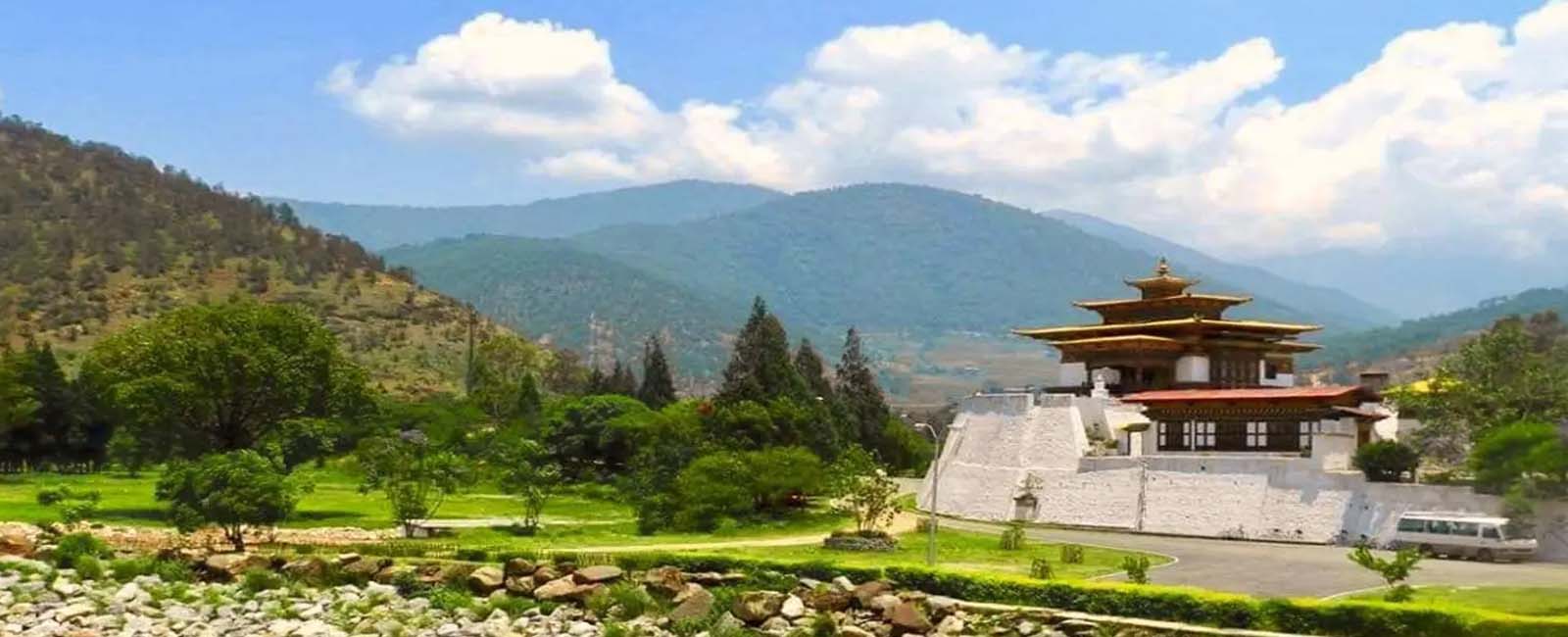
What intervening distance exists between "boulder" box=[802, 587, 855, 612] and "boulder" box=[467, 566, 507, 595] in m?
8.79

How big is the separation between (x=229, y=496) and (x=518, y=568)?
34.6ft

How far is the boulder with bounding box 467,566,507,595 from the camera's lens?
121 feet

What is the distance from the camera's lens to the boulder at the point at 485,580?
3691cm

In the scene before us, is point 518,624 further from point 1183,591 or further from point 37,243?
point 37,243

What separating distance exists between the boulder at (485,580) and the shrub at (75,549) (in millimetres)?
11551

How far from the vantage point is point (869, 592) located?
1305 inches

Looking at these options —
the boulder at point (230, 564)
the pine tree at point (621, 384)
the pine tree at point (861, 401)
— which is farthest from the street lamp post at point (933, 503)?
the pine tree at point (621, 384)

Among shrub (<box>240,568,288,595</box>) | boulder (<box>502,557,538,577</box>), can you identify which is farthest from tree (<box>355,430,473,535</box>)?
boulder (<box>502,557,538,577</box>)

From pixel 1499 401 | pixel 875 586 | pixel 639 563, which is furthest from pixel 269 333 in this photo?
pixel 1499 401

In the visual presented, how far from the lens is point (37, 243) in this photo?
5320 inches

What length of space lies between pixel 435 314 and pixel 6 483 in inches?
3286

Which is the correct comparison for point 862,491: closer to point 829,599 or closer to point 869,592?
point 829,599

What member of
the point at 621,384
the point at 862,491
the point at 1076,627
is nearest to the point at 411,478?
the point at 862,491

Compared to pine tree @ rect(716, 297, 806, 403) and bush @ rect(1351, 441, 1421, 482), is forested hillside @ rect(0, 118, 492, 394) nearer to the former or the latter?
pine tree @ rect(716, 297, 806, 403)
